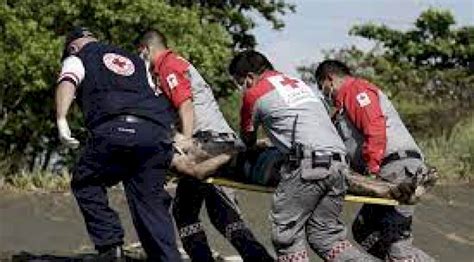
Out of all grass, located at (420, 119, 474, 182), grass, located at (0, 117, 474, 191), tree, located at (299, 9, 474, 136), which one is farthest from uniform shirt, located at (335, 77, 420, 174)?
tree, located at (299, 9, 474, 136)

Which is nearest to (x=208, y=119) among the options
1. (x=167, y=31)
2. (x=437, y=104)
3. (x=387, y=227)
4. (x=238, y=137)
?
(x=238, y=137)

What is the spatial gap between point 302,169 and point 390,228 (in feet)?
3.97

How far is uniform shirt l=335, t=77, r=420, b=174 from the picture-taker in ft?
24.3

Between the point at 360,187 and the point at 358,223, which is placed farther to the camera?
the point at 358,223

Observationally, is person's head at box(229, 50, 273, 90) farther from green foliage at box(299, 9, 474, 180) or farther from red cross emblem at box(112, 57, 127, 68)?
green foliage at box(299, 9, 474, 180)

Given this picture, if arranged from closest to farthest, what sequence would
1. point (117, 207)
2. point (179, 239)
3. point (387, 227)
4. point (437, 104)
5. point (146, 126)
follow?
point (146, 126) → point (387, 227) → point (179, 239) → point (117, 207) → point (437, 104)

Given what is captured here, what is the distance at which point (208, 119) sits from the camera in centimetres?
782

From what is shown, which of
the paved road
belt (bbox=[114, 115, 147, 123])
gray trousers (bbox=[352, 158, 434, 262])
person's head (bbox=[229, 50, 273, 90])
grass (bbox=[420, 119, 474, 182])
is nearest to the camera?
belt (bbox=[114, 115, 147, 123])

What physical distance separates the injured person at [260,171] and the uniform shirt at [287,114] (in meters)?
0.25

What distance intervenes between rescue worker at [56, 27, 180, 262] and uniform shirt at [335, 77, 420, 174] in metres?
1.31

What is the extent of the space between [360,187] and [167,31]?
37.1ft

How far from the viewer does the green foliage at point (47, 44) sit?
53.5ft

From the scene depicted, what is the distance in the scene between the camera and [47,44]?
16.4m

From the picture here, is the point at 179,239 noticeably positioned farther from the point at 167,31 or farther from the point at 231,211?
the point at 167,31
